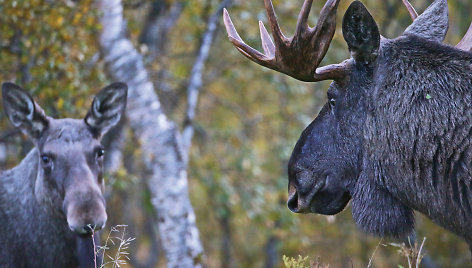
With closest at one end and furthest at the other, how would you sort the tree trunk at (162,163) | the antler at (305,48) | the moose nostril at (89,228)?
the antler at (305,48)
the moose nostril at (89,228)
the tree trunk at (162,163)

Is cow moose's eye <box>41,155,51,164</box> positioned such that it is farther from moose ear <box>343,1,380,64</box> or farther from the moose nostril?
moose ear <box>343,1,380,64</box>

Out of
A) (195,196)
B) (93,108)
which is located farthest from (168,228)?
(195,196)

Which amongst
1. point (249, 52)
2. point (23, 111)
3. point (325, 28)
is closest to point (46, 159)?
point (23, 111)

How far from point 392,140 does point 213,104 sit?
10032 millimetres

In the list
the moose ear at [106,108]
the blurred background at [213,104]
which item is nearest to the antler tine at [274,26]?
the moose ear at [106,108]

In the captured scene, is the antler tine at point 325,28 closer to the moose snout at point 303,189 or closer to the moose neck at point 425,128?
the moose neck at point 425,128

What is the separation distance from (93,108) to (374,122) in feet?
9.06

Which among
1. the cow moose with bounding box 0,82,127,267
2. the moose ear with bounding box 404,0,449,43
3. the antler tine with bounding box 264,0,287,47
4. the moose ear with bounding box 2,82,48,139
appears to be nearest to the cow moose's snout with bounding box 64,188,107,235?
the cow moose with bounding box 0,82,127,267

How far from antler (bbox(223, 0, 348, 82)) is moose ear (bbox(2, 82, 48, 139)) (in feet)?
7.18

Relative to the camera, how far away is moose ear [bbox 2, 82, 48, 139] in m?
5.96

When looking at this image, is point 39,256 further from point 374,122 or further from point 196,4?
point 196,4

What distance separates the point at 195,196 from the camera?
13086mm

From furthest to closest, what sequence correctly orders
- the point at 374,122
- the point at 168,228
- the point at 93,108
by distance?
the point at 168,228 → the point at 93,108 → the point at 374,122

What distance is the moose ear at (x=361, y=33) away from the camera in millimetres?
4211
